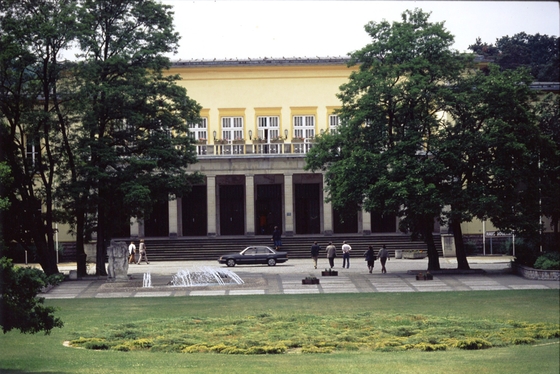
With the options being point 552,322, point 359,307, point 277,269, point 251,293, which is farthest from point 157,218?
point 552,322

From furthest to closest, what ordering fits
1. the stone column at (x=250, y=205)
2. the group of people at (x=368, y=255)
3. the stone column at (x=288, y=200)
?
the stone column at (x=288, y=200), the stone column at (x=250, y=205), the group of people at (x=368, y=255)

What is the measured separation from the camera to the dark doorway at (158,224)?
67.8 metres

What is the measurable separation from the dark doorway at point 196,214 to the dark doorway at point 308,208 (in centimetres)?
720

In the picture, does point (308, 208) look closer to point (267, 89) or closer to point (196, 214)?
point (196, 214)

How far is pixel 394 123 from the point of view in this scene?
4712cm

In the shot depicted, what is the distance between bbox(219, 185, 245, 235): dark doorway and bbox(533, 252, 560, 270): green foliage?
3002 centimetres

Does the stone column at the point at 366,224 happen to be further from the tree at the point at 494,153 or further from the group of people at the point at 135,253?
the tree at the point at 494,153

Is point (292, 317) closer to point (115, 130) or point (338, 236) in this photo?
point (115, 130)

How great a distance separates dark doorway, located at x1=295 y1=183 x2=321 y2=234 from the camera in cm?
6994

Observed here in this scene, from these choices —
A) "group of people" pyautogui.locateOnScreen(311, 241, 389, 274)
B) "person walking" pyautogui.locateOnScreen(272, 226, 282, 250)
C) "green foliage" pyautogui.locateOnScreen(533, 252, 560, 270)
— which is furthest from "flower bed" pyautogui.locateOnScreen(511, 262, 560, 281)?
"person walking" pyautogui.locateOnScreen(272, 226, 282, 250)

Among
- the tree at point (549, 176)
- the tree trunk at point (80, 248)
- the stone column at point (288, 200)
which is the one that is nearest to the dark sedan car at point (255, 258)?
the tree trunk at point (80, 248)

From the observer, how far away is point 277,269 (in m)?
52.4

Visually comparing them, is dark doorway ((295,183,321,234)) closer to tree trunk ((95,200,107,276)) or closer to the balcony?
the balcony

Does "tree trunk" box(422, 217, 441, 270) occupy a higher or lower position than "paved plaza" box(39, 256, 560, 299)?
higher
